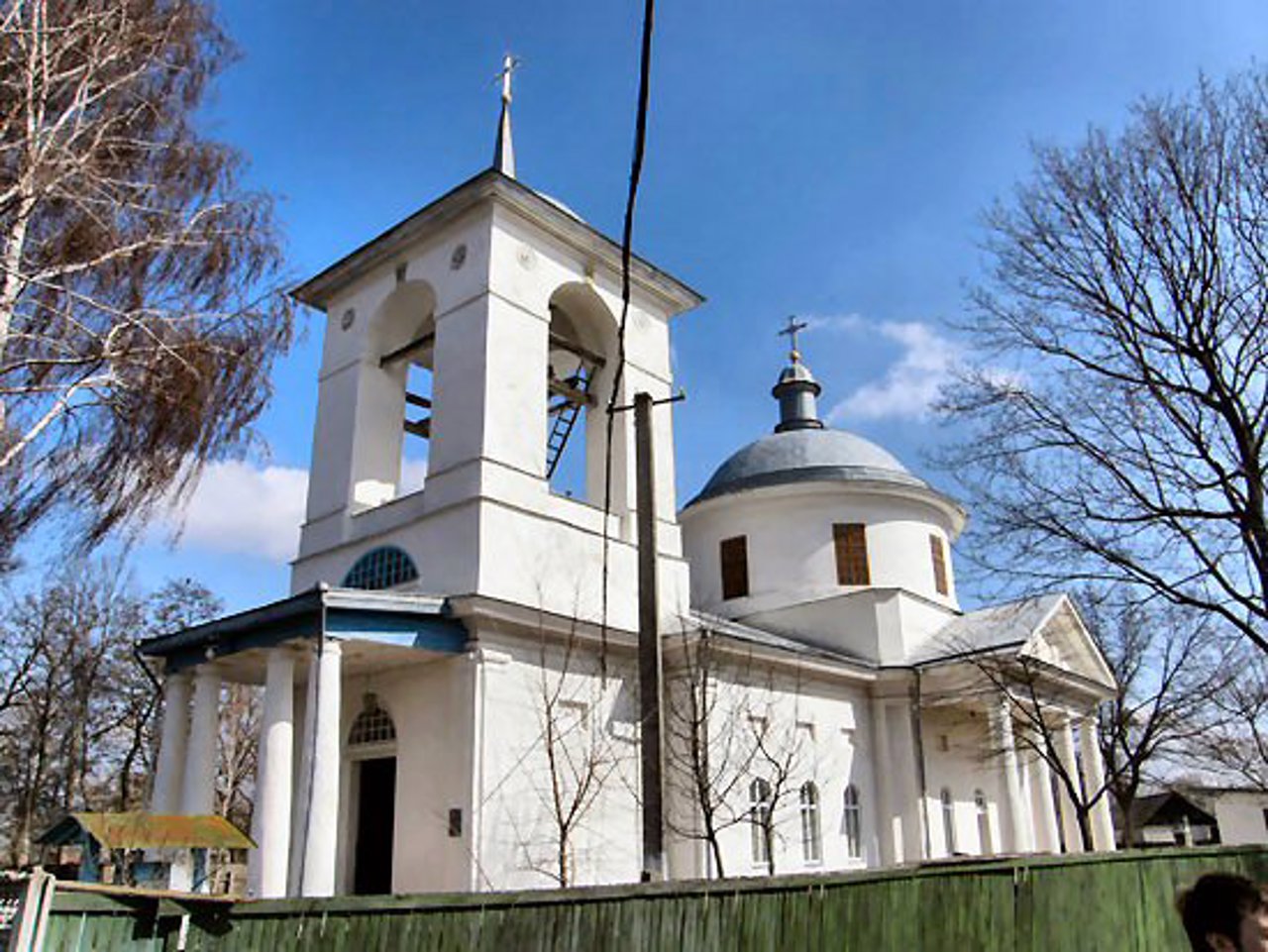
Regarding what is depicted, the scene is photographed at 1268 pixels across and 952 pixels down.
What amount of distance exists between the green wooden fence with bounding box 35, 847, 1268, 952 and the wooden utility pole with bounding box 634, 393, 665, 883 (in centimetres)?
265

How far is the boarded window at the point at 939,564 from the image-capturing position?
2534cm

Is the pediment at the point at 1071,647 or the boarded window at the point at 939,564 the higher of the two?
the boarded window at the point at 939,564

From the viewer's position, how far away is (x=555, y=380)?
1909 cm

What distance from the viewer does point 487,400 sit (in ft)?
52.4

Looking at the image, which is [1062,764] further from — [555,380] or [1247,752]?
[1247,752]

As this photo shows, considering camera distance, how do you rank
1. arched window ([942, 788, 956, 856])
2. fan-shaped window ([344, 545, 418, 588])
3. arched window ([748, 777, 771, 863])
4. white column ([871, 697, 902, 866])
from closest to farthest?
1. fan-shaped window ([344, 545, 418, 588])
2. arched window ([748, 777, 771, 863])
3. white column ([871, 697, 902, 866])
4. arched window ([942, 788, 956, 856])

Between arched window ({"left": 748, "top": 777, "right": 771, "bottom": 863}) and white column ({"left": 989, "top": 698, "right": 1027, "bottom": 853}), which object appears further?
white column ({"left": 989, "top": 698, "right": 1027, "bottom": 853})

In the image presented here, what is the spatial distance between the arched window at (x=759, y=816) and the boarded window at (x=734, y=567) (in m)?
7.26

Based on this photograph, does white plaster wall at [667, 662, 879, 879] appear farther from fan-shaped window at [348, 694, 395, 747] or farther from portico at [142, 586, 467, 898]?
portico at [142, 586, 467, 898]

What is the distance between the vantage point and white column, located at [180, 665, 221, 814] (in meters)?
13.9

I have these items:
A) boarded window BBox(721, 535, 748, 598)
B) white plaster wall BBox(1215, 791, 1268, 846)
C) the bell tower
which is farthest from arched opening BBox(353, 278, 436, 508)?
white plaster wall BBox(1215, 791, 1268, 846)

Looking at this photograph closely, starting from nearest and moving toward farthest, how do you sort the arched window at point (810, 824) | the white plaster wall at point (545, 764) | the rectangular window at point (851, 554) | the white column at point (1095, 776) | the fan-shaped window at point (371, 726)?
1. the white plaster wall at point (545, 764)
2. the fan-shaped window at point (371, 726)
3. the arched window at point (810, 824)
4. the white column at point (1095, 776)
5. the rectangular window at point (851, 554)

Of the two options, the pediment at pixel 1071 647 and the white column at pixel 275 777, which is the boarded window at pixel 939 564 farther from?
the white column at pixel 275 777

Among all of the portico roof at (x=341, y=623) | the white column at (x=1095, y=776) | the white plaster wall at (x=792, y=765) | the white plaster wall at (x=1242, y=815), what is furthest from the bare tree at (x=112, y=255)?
the white plaster wall at (x=1242, y=815)
